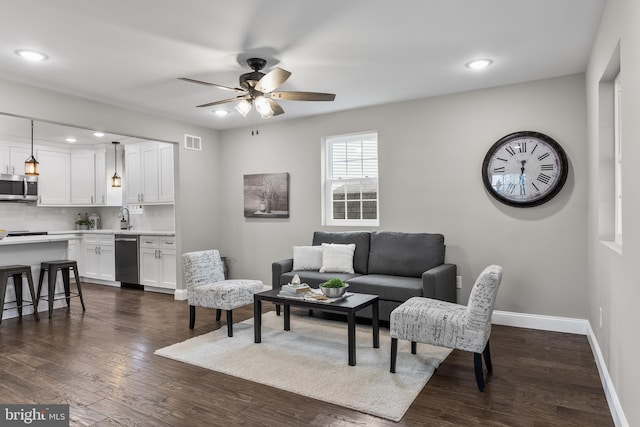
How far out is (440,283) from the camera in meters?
3.79

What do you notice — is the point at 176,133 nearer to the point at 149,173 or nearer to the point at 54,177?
the point at 149,173

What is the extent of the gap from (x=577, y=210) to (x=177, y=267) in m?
4.99

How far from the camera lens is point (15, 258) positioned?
472cm

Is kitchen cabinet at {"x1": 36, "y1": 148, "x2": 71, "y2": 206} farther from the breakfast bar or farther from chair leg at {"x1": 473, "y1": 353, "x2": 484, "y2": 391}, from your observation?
chair leg at {"x1": 473, "y1": 353, "x2": 484, "y2": 391}

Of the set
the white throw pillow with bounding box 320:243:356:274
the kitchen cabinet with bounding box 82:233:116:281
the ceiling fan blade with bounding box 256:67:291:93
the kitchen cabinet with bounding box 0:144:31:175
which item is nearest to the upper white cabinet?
the kitchen cabinet with bounding box 82:233:116:281

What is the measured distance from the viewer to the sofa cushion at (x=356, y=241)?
4.74m

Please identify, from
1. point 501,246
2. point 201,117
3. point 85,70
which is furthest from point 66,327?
point 501,246

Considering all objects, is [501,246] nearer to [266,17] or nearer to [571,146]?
[571,146]

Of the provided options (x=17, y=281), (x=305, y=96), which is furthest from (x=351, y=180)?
(x=17, y=281)

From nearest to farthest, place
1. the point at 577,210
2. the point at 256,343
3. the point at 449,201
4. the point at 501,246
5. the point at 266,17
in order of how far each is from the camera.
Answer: the point at 266,17 < the point at 256,343 < the point at 577,210 < the point at 501,246 < the point at 449,201

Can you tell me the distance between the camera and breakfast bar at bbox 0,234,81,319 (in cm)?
462

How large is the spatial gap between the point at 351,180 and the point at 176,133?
2537mm

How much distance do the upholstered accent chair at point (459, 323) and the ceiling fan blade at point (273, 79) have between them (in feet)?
6.36

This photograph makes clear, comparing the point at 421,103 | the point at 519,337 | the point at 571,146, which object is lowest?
the point at 519,337
